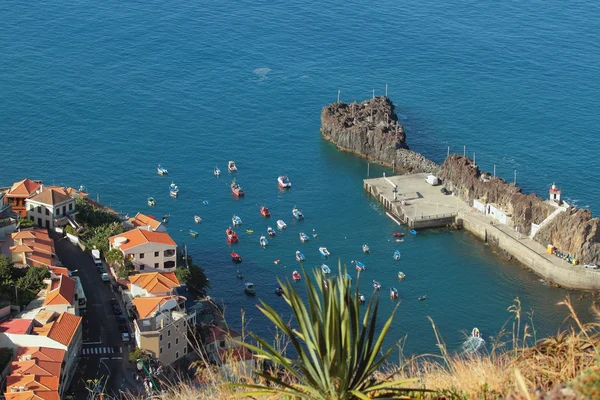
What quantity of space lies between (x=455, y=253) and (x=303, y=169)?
2642 centimetres

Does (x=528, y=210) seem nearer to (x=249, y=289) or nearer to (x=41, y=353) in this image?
(x=249, y=289)

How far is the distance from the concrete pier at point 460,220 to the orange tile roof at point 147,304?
38.6 m

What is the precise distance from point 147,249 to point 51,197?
514 inches

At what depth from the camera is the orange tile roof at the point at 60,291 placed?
65688 mm

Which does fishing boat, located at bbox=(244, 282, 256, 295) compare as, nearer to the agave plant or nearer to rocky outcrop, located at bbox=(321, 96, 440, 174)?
rocky outcrop, located at bbox=(321, 96, 440, 174)

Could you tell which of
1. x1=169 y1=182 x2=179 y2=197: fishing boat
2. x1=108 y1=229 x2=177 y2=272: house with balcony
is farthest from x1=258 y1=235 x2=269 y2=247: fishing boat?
x1=108 y1=229 x2=177 y2=272: house with balcony

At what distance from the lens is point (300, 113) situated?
430 ft

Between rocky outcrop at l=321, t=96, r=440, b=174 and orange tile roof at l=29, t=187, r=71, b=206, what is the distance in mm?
43230

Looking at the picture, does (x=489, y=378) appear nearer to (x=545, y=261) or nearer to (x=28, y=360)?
(x=28, y=360)

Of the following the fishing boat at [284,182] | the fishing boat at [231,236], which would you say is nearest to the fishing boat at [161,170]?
the fishing boat at [284,182]

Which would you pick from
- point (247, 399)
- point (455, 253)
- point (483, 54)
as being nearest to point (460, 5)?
point (483, 54)

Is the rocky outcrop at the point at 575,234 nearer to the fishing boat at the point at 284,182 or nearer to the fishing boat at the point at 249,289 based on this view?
the fishing boat at the point at 249,289

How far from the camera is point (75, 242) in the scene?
3263 inches

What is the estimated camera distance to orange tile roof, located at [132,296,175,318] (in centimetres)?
6700
